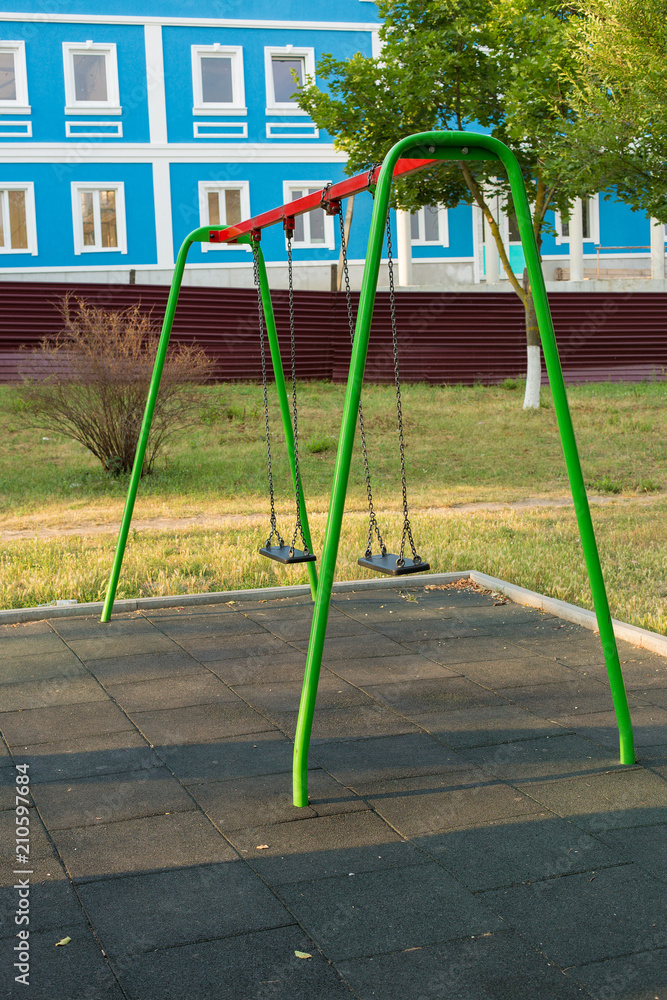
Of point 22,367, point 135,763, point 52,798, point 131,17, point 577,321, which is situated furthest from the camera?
point 131,17

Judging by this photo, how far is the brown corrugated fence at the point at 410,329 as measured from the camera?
18.0 meters

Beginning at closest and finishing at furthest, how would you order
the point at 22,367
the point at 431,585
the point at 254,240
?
the point at 254,240 → the point at 431,585 → the point at 22,367

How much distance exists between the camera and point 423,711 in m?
4.33

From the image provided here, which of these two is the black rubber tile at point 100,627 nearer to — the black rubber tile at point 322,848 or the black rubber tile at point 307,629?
the black rubber tile at point 307,629

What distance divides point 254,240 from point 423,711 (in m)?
2.70

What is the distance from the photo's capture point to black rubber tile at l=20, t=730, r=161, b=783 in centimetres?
374

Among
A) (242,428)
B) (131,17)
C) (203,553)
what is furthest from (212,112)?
(203,553)

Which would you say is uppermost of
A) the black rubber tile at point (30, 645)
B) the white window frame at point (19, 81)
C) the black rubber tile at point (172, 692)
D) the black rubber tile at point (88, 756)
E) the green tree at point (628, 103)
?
the white window frame at point (19, 81)

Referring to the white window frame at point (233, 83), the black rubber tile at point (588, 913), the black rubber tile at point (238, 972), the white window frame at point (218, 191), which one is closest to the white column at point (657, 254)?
the white window frame at point (218, 191)

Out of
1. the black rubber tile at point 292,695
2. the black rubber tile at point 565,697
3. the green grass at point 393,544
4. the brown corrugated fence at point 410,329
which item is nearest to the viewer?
the black rubber tile at point 565,697

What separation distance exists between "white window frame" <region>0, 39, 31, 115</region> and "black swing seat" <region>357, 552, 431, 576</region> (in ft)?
74.0

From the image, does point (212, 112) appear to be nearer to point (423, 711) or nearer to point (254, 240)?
point (254, 240)

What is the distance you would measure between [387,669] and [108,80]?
23.2 meters

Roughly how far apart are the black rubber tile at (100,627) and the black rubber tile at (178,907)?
284cm
